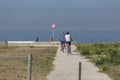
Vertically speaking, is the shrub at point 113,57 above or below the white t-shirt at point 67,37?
below

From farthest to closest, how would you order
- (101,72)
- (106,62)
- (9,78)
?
(106,62), (101,72), (9,78)

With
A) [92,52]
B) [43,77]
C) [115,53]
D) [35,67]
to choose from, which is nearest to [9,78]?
[43,77]

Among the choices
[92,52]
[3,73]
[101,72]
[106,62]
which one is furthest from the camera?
[92,52]

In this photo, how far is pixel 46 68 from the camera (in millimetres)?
23359

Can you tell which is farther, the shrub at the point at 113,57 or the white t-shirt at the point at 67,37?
the white t-shirt at the point at 67,37

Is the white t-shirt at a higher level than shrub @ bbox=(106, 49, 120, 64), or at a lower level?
higher

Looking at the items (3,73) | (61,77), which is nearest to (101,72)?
(61,77)

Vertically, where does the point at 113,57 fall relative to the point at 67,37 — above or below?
below

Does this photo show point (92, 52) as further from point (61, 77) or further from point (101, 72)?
point (61, 77)

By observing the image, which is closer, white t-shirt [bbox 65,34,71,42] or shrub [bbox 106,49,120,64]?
shrub [bbox 106,49,120,64]

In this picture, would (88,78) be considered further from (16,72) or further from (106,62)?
(106,62)

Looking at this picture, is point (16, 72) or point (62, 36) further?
point (62, 36)

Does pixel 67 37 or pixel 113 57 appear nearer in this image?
pixel 113 57

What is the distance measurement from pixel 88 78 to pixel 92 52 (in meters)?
17.7
